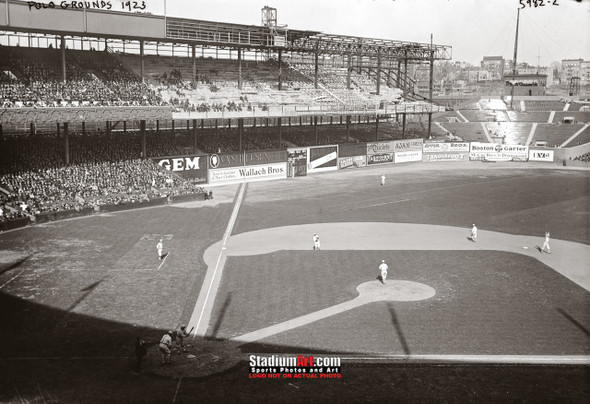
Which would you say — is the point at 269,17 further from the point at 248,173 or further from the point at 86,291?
the point at 86,291

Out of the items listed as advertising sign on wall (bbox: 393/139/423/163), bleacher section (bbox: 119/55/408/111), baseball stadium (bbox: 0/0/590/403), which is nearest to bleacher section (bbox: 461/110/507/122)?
baseball stadium (bbox: 0/0/590/403)

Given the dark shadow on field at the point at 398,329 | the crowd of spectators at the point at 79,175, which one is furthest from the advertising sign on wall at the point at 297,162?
the dark shadow on field at the point at 398,329

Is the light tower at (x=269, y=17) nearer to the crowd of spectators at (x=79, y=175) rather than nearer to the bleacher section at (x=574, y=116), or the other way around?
the crowd of spectators at (x=79, y=175)

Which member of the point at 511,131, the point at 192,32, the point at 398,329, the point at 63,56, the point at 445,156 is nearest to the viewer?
the point at 398,329

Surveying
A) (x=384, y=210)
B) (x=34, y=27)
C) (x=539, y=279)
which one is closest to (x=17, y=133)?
(x=34, y=27)

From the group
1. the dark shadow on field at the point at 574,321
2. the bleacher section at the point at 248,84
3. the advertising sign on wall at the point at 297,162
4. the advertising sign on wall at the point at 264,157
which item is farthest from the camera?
the advertising sign on wall at the point at 297,162

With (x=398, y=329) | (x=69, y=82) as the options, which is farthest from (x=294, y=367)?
(x=69, y=82)
